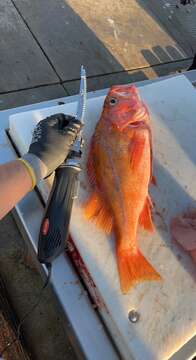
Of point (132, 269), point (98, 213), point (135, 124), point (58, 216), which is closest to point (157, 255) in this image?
point (132, 269)

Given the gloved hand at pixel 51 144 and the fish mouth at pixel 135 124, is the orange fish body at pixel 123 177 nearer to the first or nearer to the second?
the fish mouth at pixel 135 124

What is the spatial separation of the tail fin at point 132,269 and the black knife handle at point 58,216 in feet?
0.87

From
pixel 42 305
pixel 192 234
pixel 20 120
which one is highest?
pixel 20 120

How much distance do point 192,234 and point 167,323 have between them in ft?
1.36

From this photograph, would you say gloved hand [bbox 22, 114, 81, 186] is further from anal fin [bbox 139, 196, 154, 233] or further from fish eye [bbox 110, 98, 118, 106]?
anal fin [bbox 139, 196, 154, 233]

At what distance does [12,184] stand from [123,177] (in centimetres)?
56

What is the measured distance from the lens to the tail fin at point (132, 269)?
1.92 meters

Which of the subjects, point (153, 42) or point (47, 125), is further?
point (153, 42)

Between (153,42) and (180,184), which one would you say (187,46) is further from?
(180,184)

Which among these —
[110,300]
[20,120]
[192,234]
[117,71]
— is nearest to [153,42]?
[117,71]

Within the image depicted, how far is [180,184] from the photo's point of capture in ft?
7.56

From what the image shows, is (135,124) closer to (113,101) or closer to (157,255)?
(113,101)

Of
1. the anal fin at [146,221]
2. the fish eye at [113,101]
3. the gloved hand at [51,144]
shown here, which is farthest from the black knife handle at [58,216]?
the fish eye at [113,101]

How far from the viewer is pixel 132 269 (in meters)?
1.94
